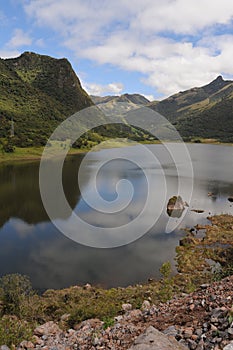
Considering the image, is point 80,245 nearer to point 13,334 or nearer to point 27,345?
point 13,334

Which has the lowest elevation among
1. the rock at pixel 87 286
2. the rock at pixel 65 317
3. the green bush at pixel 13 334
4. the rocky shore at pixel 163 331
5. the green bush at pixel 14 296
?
the rock at pixel 87 286

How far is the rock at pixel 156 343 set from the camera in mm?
6801

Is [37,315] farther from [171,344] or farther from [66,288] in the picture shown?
[171,344]

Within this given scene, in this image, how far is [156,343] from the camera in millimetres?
6945

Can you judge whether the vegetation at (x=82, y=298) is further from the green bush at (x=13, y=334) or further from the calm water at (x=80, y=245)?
the calm water at (x=80, y=245)

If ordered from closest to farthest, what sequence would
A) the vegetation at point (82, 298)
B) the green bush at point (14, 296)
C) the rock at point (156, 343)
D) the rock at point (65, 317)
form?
the rock at point (156, 343), the vegetation at point (82, 298), the rock at point (65, 317), the green bush at point (14, 296)

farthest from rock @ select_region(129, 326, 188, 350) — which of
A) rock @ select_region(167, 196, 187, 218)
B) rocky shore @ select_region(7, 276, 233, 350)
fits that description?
rock @ select_region(167, 196, 187, 218)

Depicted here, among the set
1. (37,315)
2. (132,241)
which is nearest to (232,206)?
(132,241)

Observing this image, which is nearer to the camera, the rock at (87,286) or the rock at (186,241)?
the rock at (87,286)

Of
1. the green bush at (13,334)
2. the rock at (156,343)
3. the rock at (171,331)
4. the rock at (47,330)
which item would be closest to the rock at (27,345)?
the green bush at (13,334)

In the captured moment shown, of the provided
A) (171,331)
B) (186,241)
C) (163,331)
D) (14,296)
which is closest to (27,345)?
(163,331)

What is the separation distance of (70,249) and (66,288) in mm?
6673

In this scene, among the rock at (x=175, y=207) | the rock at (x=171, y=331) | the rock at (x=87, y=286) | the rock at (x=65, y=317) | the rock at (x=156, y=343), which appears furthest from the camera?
the rock at (x=175, y=207)

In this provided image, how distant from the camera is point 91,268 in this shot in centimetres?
2252
